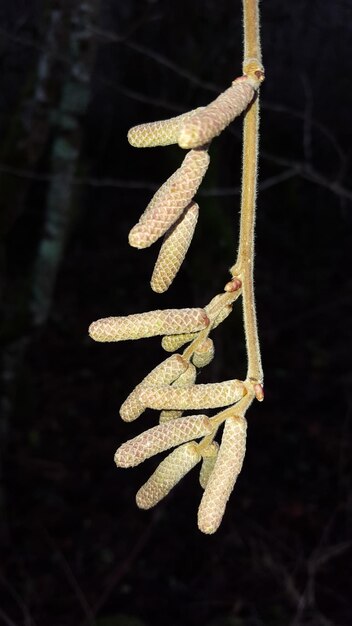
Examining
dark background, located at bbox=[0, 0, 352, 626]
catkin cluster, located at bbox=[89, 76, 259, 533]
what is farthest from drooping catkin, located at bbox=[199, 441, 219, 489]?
dark background, located at bbox=[0, 0, 352, 626]

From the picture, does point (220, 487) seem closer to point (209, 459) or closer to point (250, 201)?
point (209, 459)

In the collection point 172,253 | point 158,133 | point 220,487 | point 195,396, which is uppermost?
point 158,133

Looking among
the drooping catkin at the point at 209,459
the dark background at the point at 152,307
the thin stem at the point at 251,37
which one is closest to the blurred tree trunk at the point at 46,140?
the dark background at the point at 152,307

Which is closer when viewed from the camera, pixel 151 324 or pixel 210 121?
pixel 210 121

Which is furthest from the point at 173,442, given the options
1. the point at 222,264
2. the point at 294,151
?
the point at 294,151

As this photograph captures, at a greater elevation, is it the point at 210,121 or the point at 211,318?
the point at 210,121

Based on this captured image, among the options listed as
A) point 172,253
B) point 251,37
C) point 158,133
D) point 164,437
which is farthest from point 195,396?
point 251,37

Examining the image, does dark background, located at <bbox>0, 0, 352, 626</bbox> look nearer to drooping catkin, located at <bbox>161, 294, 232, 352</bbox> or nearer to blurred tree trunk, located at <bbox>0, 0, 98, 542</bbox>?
blurred tree trunk, located at <bbox>0, 0, 98, 542</bbox>
